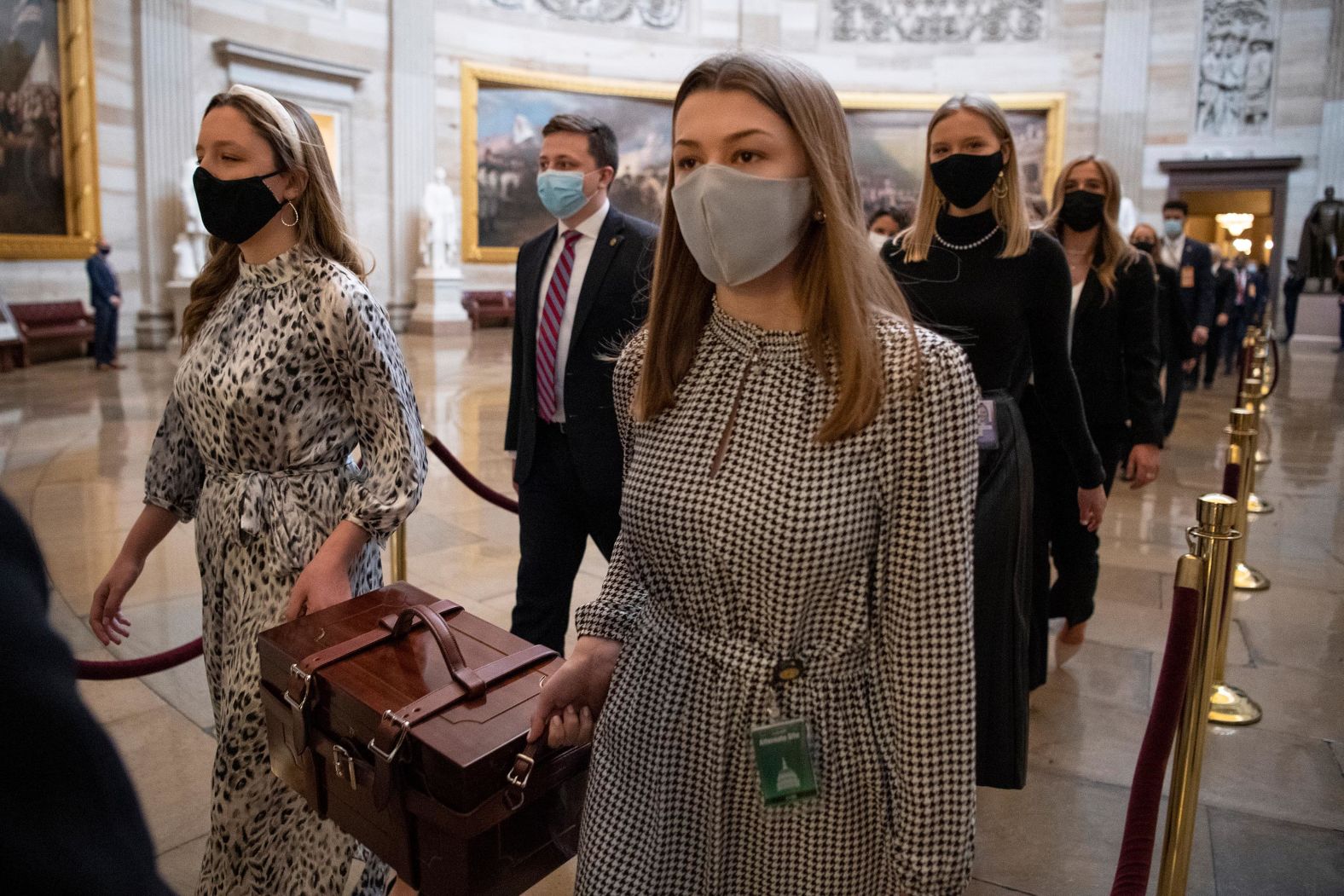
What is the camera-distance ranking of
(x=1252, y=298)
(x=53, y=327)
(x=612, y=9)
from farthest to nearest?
(x=612, y=9), (x=1252, y=298), (x=53, y=327)

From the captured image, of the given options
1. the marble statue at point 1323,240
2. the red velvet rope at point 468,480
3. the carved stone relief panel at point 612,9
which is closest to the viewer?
the red velvet rope at point 468,480

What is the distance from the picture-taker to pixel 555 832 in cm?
175

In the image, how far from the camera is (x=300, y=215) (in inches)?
91.7

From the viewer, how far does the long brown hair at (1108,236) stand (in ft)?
14.5

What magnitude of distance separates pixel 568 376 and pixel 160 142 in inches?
615

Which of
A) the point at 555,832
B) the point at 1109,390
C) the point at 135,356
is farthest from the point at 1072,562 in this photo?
the point at 135,356

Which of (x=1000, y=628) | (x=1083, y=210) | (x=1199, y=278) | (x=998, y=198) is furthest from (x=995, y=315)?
(x=1199, y=278)

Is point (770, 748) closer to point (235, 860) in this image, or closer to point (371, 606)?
point (371, 606)

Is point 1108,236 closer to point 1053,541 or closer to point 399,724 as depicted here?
point 1053,541

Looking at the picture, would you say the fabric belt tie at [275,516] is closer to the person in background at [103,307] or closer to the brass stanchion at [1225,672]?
the brass stanchion at [1225,672]

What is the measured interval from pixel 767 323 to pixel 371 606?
1.03 meters

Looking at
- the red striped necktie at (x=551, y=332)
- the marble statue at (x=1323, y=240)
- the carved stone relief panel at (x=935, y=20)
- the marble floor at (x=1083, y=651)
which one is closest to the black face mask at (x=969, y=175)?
the red striped necktie at (x=551, y=332)

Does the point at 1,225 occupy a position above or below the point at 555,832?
above

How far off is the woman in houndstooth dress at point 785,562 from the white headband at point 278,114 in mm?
1124
